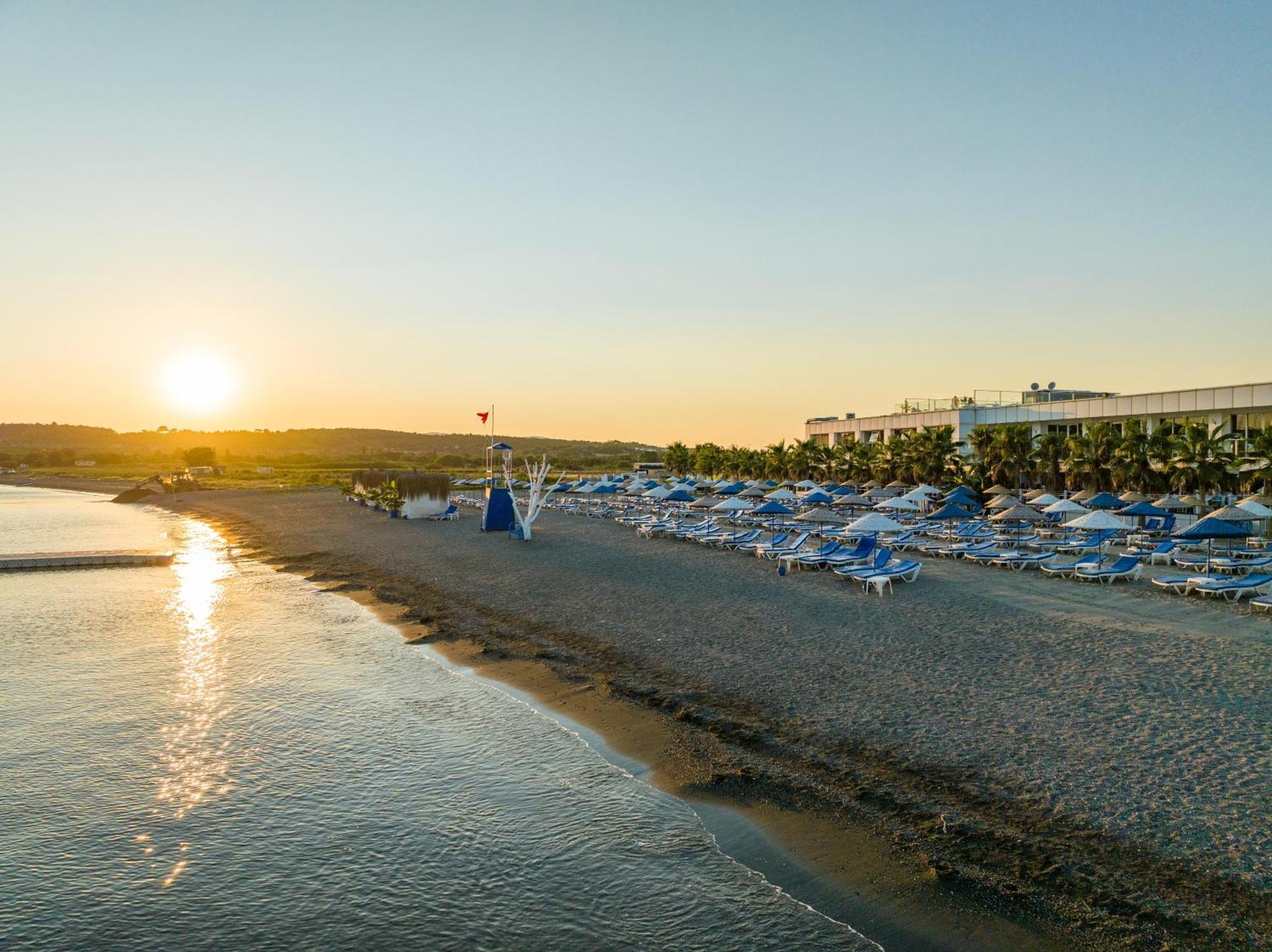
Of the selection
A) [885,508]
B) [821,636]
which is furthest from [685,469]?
[821,636]

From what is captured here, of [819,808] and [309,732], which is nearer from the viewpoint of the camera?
[819,808]

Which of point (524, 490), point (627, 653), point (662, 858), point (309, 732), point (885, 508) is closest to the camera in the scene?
point (662, 858)

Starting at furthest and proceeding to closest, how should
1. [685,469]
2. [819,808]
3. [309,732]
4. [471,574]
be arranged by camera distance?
1. [685,469]
2. [471,574]
3. [309,732]
4. [819,808]

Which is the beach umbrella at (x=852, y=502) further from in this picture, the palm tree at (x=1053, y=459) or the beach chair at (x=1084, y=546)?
the palm tree at (x=1053, y=459)

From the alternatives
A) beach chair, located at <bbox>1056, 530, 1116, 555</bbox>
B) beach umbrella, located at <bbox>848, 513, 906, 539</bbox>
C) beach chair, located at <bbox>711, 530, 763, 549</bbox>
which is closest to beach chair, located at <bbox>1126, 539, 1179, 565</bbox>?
beach chair, located at <bbox>1056, 530, 1116, 555</bbox>

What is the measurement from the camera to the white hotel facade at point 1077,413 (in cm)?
3164

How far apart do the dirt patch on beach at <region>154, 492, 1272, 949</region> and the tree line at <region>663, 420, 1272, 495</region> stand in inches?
580

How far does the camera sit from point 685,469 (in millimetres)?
68562

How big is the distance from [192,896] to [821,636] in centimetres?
957

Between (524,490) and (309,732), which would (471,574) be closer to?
(309,732)

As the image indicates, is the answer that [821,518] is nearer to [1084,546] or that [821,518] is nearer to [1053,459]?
[1084,546]

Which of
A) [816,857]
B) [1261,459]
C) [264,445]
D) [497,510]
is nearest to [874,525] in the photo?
[816,857]

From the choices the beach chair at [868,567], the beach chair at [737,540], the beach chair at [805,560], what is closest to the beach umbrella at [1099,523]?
the beach chair at [868,567]

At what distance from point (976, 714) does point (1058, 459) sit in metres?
29.0
